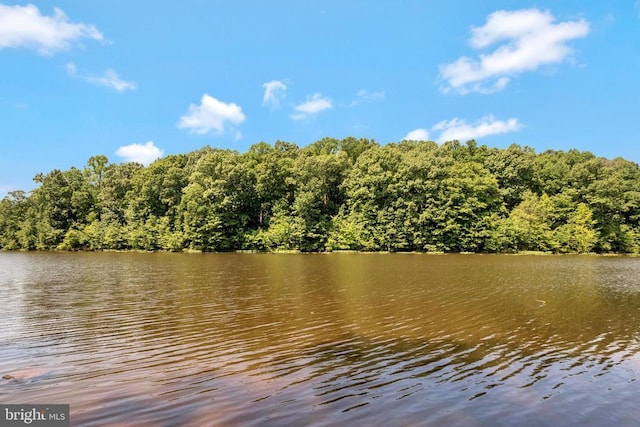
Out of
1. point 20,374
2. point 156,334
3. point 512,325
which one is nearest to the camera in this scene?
point 20,374

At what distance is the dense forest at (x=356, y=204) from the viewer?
210 ft

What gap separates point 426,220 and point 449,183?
767 cm

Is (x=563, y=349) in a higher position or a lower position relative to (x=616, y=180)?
lower

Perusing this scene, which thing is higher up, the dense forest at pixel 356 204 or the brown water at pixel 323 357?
the dense forest at pixel 356 204

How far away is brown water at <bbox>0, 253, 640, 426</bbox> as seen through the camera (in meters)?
6.52

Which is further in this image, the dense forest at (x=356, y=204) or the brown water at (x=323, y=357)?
the dense forest at (x=356, y=204)

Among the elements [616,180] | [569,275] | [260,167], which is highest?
[260,167]

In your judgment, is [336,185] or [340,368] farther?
[336,185]

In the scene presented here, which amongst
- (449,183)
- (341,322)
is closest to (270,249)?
(449,183)

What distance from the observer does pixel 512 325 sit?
43.5 ft

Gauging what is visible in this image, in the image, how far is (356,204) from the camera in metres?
69.1

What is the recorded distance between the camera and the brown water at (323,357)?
6.52 metres

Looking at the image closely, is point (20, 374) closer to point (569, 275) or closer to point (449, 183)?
point (569, 275)

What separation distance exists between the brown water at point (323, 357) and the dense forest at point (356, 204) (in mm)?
46743
